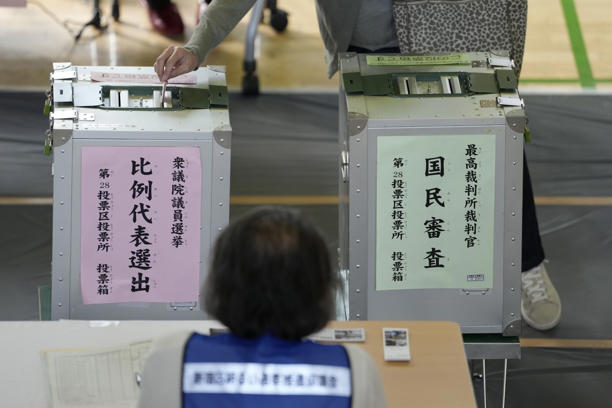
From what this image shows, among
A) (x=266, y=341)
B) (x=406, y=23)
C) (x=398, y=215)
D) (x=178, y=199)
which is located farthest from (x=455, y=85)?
(x=266, y=341)

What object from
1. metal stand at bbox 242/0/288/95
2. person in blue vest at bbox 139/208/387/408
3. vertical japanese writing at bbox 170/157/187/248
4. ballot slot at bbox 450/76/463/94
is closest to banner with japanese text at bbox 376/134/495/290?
ballot slot at bbox 450/76/463/94

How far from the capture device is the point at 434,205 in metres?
3.08

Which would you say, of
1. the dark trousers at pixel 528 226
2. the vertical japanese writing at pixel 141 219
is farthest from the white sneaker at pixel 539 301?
the vertical japanese writing at pixel 141 219

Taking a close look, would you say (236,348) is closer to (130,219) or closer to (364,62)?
(130,219)

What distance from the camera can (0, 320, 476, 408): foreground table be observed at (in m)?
2.30

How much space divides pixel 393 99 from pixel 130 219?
770 millimetres

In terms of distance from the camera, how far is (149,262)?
10.0 ft

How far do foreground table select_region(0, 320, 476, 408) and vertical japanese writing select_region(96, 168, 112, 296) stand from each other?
49 centimetres

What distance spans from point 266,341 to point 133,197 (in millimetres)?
1378

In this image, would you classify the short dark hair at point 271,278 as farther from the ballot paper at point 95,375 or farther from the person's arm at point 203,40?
the person's arm at point 203,40

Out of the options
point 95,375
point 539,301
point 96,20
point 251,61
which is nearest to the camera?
point 95,375

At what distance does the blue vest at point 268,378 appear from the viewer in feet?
5.62

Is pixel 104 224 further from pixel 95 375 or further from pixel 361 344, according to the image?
pixel 361 344

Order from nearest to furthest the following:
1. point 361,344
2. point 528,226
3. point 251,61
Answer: point 361,344 → point 528,226 → point 251,61
